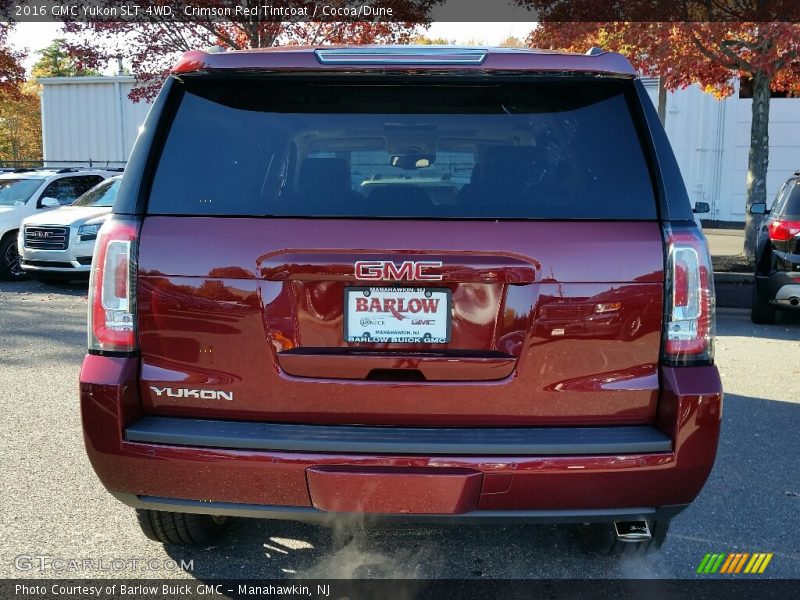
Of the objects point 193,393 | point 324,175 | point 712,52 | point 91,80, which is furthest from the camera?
point 91,80

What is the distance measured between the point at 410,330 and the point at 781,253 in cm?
745

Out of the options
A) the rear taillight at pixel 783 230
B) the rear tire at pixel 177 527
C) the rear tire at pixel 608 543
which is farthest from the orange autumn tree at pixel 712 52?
the rear tire at pixel 177 527

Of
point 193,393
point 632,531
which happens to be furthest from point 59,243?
point 632,531

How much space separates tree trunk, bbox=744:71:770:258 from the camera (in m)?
13.6

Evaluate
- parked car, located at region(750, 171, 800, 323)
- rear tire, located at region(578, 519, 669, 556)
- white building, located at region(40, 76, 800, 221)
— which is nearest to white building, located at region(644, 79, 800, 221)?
white building, located at region(40, 76, 800, 221)

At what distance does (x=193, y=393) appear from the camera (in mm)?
2783

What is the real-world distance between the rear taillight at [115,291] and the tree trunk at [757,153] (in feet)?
41.9

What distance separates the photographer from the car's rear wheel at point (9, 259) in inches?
522

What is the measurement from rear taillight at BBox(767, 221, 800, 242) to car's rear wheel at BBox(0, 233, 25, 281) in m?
10.9

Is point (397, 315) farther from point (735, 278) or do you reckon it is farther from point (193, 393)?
point (735, 278)

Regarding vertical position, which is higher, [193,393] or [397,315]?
[397,315]

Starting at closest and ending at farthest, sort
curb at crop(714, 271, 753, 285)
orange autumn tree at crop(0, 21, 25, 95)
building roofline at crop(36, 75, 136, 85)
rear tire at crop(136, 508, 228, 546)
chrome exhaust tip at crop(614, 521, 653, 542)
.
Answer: chrome exhaust tip at crop(614, 521, 653, 542) → rear tire at crop(136, 508, 228, 546) → curb at crop(714, 271, 753, 285) → orange autumn tree at crop(0, 21, 25, 95) → building roofline at crop(36, 75, 136, 85)

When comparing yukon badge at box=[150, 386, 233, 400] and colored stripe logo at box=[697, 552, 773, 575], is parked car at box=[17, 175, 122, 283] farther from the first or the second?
colored stripe logo at box=[697, 552, 773, 575]

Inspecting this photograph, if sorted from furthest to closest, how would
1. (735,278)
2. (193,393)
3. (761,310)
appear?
(735,278)
(761,310)
(193,393)
